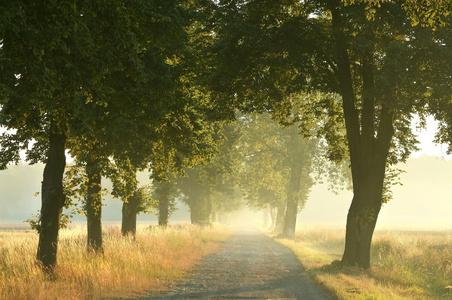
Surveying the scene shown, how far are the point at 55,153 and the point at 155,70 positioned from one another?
378 centimetres

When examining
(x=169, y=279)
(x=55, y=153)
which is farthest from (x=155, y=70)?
(x=169, y=279)

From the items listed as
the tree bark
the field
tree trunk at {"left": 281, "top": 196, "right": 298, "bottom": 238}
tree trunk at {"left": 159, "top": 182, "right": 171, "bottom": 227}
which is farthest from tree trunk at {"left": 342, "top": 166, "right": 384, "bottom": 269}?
tree trunk at {"left": 281, "top": 196, "right": 298, "bottom": 238}

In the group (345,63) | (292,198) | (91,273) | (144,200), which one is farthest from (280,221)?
(91,273)

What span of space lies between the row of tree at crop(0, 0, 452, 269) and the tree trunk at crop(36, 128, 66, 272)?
3 centimetres

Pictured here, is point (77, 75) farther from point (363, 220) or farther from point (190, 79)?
point (363, 220)

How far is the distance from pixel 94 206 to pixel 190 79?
220 inches

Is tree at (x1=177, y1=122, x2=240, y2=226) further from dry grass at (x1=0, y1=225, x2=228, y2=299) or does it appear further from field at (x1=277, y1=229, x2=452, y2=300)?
dry grass at (x1=0, y1=225, x2=228, y2=299)

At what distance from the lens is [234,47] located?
14930 mm

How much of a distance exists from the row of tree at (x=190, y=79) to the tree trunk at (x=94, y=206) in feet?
0.17

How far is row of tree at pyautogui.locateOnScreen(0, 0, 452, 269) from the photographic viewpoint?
7423 mm

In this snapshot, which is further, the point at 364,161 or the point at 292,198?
the point at 292,198

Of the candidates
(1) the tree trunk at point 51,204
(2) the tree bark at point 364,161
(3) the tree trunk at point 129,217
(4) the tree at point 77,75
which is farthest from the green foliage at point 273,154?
(1) the tree trunk at point 51,204

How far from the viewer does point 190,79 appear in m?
14.5

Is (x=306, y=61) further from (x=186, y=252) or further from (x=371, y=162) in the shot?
(x=186, y=252)
